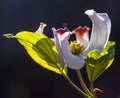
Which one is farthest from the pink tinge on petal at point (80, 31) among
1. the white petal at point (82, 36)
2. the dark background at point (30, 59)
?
the dark background at point (30, 59)

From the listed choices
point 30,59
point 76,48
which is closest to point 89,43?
point 76,48

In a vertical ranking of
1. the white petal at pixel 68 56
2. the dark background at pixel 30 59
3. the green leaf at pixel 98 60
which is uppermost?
the white petal at pixel 68 56

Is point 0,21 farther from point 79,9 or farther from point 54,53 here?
point 54,53

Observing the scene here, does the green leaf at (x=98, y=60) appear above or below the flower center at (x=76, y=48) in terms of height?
below

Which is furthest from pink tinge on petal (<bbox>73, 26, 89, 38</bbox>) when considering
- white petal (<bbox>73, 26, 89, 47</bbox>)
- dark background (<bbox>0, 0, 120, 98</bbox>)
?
dark background (<bbox>0, 0, 120, 98</bbox>)

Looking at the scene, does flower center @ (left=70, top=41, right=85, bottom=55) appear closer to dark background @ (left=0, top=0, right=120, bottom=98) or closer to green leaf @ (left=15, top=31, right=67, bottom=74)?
green leaf @ (left=15, top=31, right=67, bottom=74)

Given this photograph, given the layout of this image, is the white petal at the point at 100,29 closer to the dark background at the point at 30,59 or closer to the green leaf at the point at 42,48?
the green leaf at the point at 42,48

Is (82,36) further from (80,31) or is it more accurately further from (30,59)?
(30,59)
